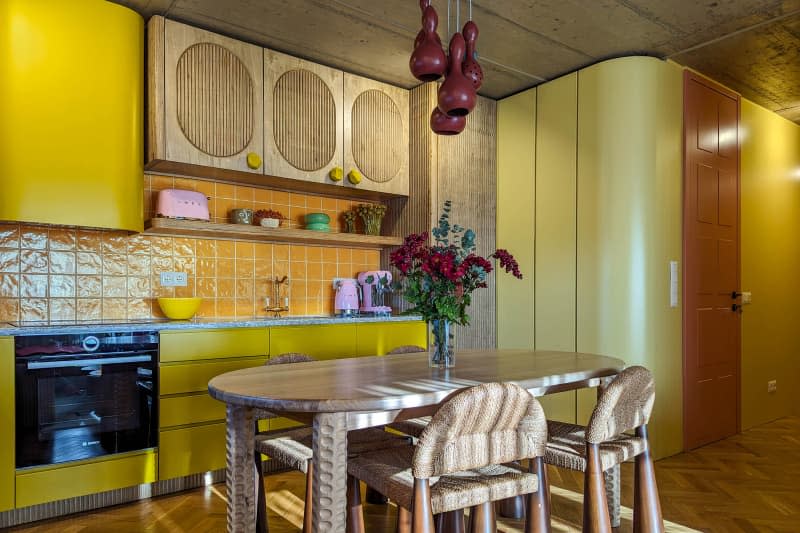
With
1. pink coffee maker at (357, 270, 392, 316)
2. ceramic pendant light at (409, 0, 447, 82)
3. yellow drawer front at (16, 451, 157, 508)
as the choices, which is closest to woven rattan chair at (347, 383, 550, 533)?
ceramic pendant light at (409, 0, 447, 82)

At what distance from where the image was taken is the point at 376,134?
4.18 metres

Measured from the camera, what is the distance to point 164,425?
3.00 metres

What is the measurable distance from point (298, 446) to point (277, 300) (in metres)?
1.96

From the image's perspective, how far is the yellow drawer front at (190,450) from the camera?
300 cm

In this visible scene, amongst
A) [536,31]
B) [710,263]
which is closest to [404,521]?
[536,31]

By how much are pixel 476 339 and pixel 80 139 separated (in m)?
2.88

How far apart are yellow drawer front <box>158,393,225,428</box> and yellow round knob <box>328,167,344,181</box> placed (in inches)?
63.4

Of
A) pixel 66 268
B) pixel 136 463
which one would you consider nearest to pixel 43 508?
pixel 136 463

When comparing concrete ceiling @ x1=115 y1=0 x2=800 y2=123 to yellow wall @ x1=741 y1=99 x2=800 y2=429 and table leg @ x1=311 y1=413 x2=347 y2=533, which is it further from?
table leg @ x1=311 y1=413 x2=347 y2=533

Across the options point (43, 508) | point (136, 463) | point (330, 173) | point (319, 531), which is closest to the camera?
point (319, 531)

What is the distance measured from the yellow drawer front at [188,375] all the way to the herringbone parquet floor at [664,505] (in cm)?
55

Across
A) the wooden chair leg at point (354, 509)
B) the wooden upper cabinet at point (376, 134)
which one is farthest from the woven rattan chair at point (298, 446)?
the wooden upper cabinet at point (376, 134)

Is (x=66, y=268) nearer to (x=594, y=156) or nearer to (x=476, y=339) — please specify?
(x=476, y=339)

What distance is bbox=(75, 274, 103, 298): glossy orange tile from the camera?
10.7 feet
